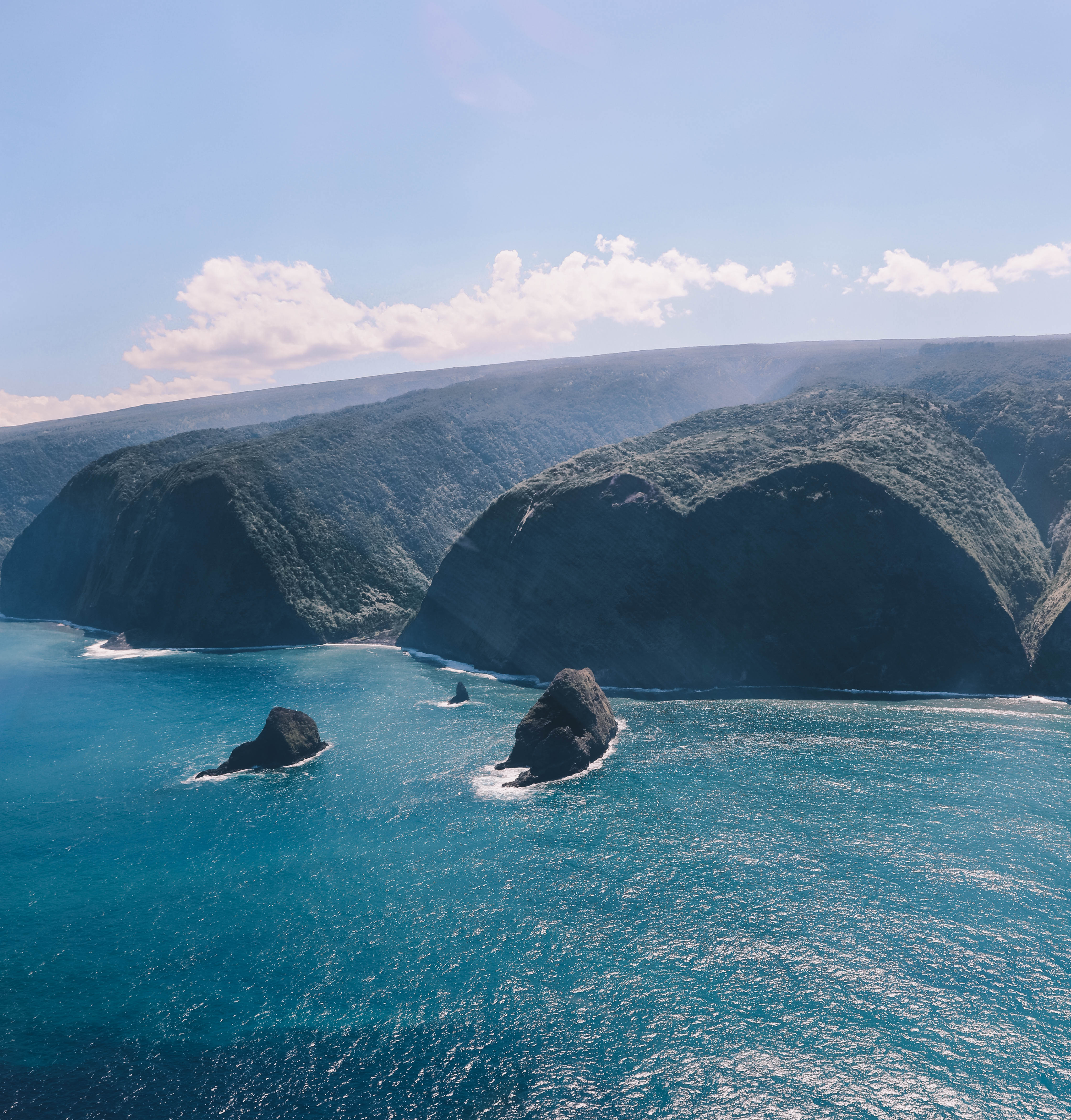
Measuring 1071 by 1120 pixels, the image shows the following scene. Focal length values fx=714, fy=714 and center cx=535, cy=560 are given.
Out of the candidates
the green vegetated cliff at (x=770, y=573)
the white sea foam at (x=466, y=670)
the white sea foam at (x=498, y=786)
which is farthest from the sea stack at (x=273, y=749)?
the green vegetated cliff at (x=770, y=573)

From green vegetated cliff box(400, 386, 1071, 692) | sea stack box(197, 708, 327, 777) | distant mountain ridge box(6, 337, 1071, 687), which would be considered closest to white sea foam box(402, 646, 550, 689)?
green vegetated cliff box(400, 386, 1071, 692)

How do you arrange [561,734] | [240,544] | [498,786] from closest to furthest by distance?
1. [498,786]
2. [561,734]
3. [240,544]

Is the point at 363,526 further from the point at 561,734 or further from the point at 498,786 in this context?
the point at 498,786

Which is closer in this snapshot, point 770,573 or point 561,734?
point 561,734

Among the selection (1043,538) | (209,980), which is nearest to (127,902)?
(209,980)

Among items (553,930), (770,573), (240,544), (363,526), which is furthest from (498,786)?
(363,526)

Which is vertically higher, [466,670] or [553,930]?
[553,930]
